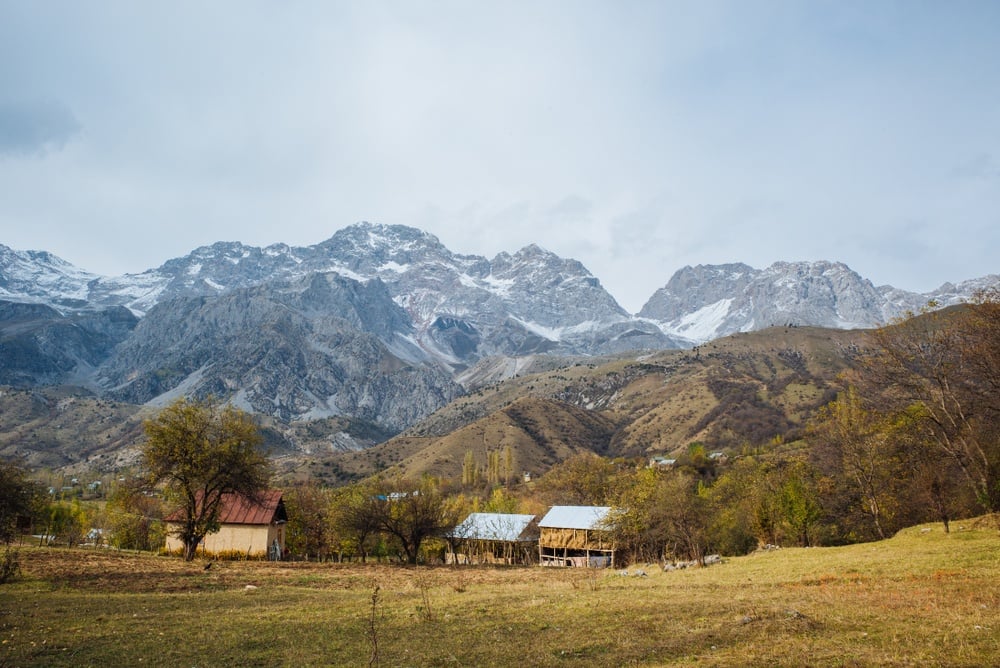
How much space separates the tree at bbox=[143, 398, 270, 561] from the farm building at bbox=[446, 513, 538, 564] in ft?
140

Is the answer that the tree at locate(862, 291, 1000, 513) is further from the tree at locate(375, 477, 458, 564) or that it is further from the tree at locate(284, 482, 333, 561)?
the tree at locate(284, 482, 333, 561)

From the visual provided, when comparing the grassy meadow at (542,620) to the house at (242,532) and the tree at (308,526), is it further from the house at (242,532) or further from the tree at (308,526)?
the tree at (308,526)

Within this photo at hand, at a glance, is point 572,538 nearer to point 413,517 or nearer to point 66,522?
point 413,517

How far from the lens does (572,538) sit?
8356 centimetres

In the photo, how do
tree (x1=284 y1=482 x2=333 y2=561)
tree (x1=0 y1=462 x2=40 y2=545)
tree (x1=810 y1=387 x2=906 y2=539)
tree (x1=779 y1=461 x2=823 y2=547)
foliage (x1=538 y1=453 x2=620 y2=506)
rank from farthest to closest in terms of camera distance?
1. foliage (x1=538 y1=453 x2=620 y2=506)
2. tree (x1=284 y1=482 x2=333 y2=561)
3. tree (x1=779 y1=461 x2=823 y2=547)
4. tree (x1=810 y1=387 x2=906 y2=539)
5. tree (x1=0 y1=462 x2=40 y2=545)

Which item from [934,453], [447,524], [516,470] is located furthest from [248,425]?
[516,470]

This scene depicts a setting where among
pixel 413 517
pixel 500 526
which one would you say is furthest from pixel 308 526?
pixel 500 526

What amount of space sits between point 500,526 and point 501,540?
245cm

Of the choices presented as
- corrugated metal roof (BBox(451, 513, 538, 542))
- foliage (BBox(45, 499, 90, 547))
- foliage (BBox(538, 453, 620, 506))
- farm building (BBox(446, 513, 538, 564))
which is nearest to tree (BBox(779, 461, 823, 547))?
farm building (BBox(446, 513, 538, 564))

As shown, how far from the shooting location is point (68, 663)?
13.3 meters

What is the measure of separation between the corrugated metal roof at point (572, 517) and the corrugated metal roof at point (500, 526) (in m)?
4.38

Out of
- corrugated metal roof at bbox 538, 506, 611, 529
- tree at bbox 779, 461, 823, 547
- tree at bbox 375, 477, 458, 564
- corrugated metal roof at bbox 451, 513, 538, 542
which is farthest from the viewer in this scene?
corrugated metal roof at bbox 451, 513, 538, 542

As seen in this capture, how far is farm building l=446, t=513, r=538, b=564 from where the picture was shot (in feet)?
272

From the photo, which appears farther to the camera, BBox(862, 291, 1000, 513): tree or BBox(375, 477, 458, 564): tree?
BBox(375, 477, 458, 564): tree
